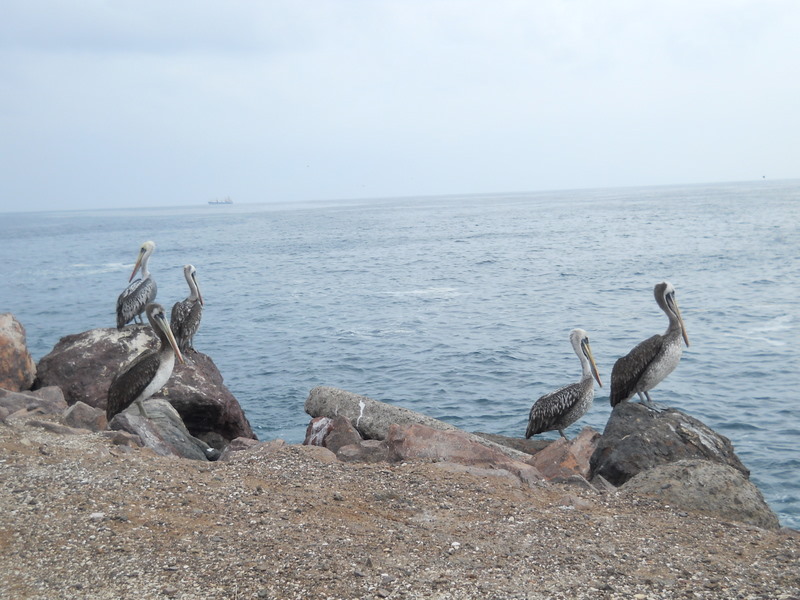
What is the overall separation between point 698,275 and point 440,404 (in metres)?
23.7

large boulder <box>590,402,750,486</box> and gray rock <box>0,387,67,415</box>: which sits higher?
gray rock <box>0,387,67,415</box>

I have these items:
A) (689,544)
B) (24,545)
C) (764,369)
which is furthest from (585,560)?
(764,369)

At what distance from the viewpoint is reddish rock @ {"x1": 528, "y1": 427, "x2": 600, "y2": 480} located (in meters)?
8.55

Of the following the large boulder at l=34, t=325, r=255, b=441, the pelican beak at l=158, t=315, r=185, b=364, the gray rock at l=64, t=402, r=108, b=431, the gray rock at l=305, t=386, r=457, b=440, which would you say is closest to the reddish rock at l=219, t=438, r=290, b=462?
the pelican beak at l=158, t=315, r=185, b=364

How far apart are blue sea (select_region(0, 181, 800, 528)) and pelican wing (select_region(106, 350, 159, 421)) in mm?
4849

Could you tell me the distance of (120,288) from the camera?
3769 cm

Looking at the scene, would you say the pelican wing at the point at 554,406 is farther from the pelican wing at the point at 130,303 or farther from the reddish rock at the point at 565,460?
the pelican wing at the point at 130,303

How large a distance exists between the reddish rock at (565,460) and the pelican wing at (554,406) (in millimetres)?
1094

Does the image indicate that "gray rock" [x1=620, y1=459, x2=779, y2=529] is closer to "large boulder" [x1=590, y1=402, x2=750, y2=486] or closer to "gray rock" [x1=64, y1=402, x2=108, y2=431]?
"large boulder" [x1=590, y1=402, x2=750, y2=486]

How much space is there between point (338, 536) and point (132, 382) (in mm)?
4769

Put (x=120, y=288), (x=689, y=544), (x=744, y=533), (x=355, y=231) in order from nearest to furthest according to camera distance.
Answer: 1. (x=689, y=544)
2. (x=744, y=533)
3. (x=120, y=288)
4. (x=355, y=231)

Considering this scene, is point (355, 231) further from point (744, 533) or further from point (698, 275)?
point (744, 533)

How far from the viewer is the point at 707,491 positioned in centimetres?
696

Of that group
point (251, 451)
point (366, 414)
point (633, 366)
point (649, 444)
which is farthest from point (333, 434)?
point (633, 366)
